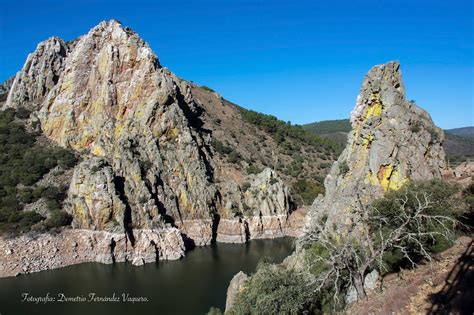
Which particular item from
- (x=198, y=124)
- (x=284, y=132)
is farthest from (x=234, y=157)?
(x=284, y=132)

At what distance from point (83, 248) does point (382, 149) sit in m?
38.4

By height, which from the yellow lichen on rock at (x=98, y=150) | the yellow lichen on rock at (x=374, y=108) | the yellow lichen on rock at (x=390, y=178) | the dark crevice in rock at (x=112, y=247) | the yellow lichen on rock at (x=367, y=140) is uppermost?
the yellow lichen on rock at (x=98, y=150)

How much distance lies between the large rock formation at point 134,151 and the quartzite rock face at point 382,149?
30748mm

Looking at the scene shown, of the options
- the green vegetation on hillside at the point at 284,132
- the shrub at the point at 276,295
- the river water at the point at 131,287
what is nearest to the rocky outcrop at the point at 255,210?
the river water at the point at 131,287

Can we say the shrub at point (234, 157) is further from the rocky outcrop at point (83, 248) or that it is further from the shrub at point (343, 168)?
the shrub at point (343, 168)

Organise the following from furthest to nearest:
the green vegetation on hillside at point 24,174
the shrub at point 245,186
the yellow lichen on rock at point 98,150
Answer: the shrub at point 245,186, the yellow lichen on rock at point 98,150, the green vegetation on hillside at point 24,174

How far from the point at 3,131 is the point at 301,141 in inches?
2623

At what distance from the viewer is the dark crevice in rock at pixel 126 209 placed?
5038 cm

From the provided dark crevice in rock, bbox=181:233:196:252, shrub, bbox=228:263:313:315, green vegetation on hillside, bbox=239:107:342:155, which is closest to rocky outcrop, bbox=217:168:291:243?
dark crevice in rock, bbox=181:233:196:252

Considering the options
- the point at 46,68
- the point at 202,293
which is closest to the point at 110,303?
the point at 202,293

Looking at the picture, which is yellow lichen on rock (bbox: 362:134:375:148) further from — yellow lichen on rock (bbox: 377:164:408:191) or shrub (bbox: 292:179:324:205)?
shrub (bbox: 292:179:324:205)

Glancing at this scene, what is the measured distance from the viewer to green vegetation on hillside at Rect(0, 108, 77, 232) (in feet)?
163

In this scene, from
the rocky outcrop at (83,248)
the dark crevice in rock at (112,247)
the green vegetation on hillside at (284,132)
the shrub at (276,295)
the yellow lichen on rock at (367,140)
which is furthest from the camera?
the green vegetation on hillside at (284,132)

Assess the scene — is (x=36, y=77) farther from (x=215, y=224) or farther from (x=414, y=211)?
(x=414, y=211)
